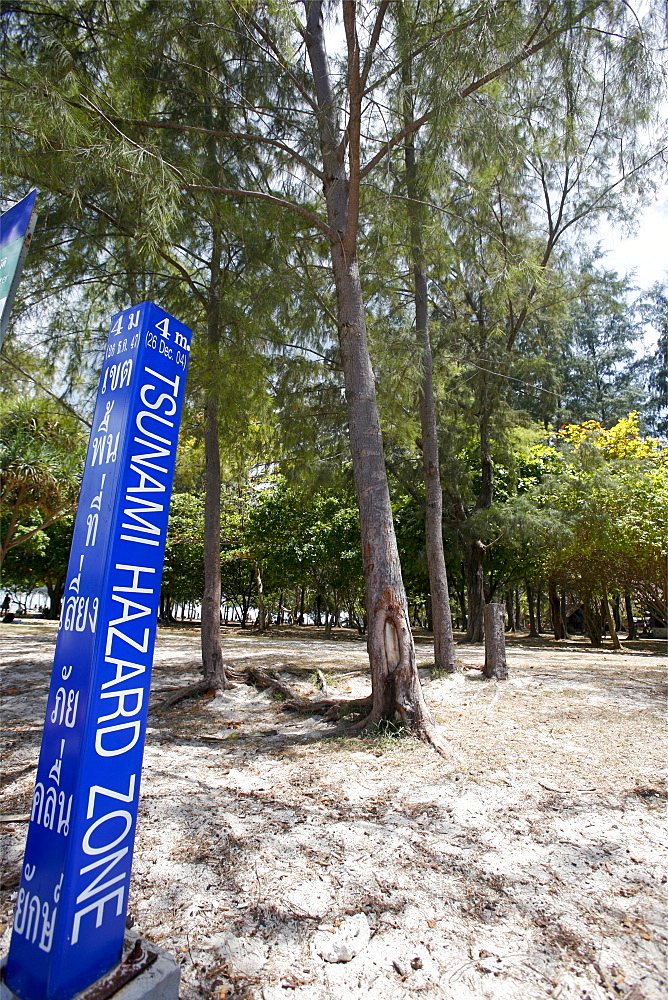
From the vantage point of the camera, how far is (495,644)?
24.8ft

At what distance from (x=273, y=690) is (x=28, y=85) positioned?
569 cm

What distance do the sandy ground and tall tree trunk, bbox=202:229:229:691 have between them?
3.87 feet

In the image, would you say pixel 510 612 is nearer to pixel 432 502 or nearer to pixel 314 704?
pixel 432 502

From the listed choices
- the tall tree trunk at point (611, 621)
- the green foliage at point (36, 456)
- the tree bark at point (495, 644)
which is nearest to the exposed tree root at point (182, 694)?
the tree bark at point (495, 644)

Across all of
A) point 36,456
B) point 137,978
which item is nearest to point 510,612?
point 36,456

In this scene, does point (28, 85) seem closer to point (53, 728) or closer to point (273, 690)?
point (53, 728)

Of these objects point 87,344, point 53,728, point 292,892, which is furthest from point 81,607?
point 87,344

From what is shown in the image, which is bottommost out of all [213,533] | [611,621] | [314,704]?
[314,704]

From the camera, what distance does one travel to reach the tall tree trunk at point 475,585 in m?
12.5

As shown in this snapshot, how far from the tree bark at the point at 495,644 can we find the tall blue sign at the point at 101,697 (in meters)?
6.56

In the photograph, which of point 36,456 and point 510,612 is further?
point 510,612

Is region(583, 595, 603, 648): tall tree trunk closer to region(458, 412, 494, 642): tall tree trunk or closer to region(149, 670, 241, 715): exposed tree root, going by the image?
region(458, 412, 494, 642): tall tree trunk

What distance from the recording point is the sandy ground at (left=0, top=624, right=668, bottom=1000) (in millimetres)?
1881

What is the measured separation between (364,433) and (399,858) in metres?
3.27
